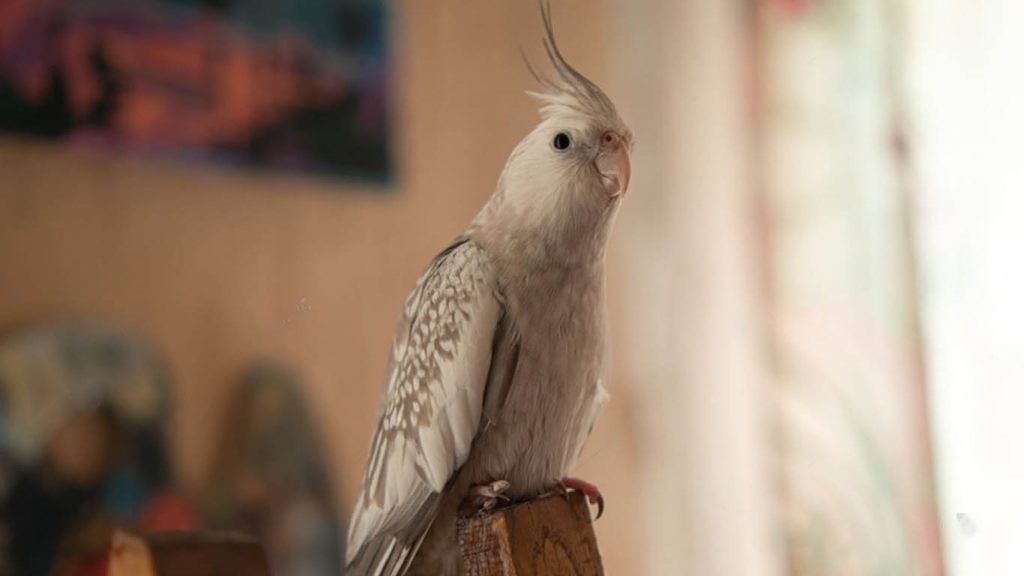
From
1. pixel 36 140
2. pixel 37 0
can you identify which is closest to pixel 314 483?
pixel 36 140

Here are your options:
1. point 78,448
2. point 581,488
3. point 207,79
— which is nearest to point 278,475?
point 78,448

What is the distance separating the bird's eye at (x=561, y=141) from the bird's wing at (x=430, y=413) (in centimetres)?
12

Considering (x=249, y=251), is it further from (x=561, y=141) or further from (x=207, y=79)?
(x=561, y=141)

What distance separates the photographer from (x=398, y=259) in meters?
1.72

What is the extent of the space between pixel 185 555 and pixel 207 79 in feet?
4.22

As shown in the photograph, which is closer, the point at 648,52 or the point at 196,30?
the point at 648,52

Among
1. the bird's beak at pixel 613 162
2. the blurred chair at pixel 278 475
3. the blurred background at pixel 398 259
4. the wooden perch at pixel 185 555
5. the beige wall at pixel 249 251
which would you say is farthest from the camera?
the blurred chair at pixel 278 475

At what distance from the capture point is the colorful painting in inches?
69.5

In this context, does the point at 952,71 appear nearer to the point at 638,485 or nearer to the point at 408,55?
the point at 638,485

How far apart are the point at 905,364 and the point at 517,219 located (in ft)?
3.01

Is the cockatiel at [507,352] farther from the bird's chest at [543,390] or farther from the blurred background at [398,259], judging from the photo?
the blurred background at [398,259]

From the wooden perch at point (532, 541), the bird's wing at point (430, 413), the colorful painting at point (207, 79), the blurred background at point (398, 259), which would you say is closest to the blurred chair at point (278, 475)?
the blurred background at point (398, 259)

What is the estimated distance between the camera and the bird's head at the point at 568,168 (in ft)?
3.06

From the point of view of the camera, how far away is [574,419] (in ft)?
3.29
